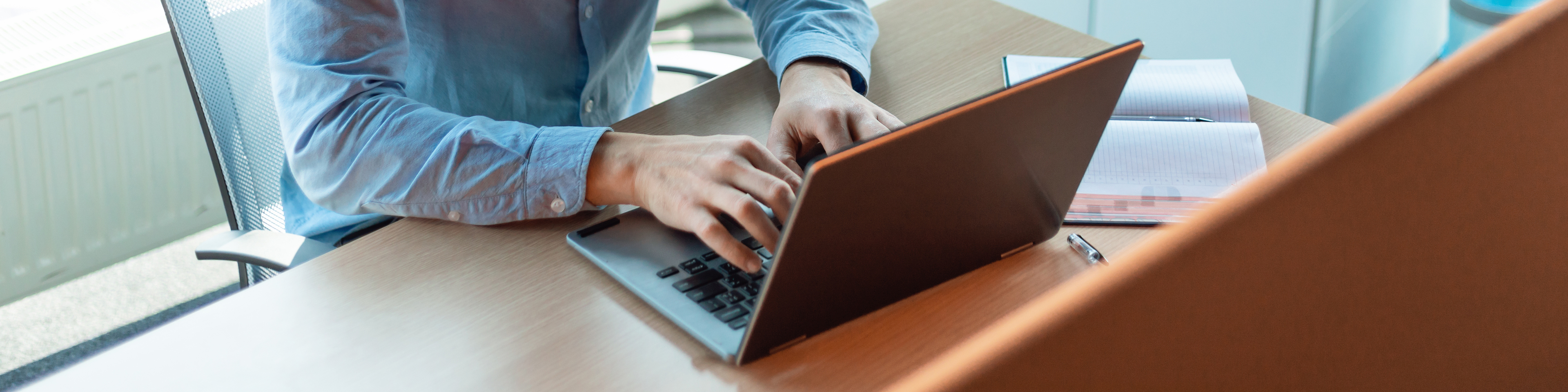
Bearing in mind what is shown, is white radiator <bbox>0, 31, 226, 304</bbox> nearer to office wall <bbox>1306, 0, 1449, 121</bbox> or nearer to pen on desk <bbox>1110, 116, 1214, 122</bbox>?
pen on desk <bbox>1110, 116, 1214, 122</bbox>

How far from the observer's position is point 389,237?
76 centimetres

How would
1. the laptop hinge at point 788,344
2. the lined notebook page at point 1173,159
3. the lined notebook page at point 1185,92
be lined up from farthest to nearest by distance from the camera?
1. the lined notebook page at point 1185,92
2. the lined notebook page at point 1173,159
3. the laptop hinge at point 788,344

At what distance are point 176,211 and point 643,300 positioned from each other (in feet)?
5.20

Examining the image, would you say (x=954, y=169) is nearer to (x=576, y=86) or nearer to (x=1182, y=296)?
(x=1182, y=296)

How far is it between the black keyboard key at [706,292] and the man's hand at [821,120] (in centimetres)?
18

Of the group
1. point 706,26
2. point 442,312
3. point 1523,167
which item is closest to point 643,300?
point 442,312

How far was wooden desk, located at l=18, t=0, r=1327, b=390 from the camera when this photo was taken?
1.89 feet

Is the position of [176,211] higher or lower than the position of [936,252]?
lower

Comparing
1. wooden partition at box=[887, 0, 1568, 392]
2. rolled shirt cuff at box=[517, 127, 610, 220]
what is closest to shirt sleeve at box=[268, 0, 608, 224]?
rolled shirt cuff at box=[517, 127, 610, 220]

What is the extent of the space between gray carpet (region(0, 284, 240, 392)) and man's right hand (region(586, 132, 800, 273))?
3.73 feet

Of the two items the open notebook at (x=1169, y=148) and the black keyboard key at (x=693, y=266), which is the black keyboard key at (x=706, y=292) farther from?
the open notebook at (x=1169, y=148)

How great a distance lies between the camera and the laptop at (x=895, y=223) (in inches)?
19.0

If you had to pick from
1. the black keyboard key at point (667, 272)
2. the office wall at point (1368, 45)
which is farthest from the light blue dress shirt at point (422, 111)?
the office wall at point (1368, 45)

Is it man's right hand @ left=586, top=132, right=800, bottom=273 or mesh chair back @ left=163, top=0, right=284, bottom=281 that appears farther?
mesh chair back @ left=163, top=0, right=284, bottom=281
